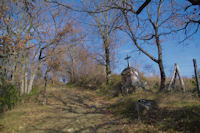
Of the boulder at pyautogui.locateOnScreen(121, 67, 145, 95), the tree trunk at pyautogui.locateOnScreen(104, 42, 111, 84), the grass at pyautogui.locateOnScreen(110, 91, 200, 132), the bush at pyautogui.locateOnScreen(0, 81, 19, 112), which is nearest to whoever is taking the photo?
the grass at pyautogui.locateOnScreen(110, 91, 200, 132)

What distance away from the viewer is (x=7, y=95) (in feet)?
24.5

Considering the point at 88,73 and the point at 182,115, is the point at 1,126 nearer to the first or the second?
the point at 182,115

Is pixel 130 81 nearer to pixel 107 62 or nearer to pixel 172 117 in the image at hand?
pixel 172 117

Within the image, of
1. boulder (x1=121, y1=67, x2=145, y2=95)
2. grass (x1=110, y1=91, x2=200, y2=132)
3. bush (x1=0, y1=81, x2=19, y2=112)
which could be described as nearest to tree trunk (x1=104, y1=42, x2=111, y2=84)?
boulder (x1=121, y1=67, x2=145, y2=95)

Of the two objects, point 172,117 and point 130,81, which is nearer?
point 172,117

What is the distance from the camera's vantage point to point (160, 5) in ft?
30.9

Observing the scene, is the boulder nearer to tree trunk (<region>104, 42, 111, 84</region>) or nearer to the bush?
tree trunk (<region>104, 42, 111, 84</region>)

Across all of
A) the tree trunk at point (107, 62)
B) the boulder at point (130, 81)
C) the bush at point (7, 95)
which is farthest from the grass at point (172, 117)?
the tree trunk at point (107, 62)

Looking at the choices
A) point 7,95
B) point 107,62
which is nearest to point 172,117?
point 7,95

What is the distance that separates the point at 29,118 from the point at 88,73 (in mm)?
12960

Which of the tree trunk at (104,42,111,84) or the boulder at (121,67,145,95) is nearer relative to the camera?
the boulder at (121,67,145,95)

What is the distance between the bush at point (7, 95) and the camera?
7234mm

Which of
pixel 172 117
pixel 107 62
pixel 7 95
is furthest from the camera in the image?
pixel 107 62

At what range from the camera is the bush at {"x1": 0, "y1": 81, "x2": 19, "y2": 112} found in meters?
7.23
